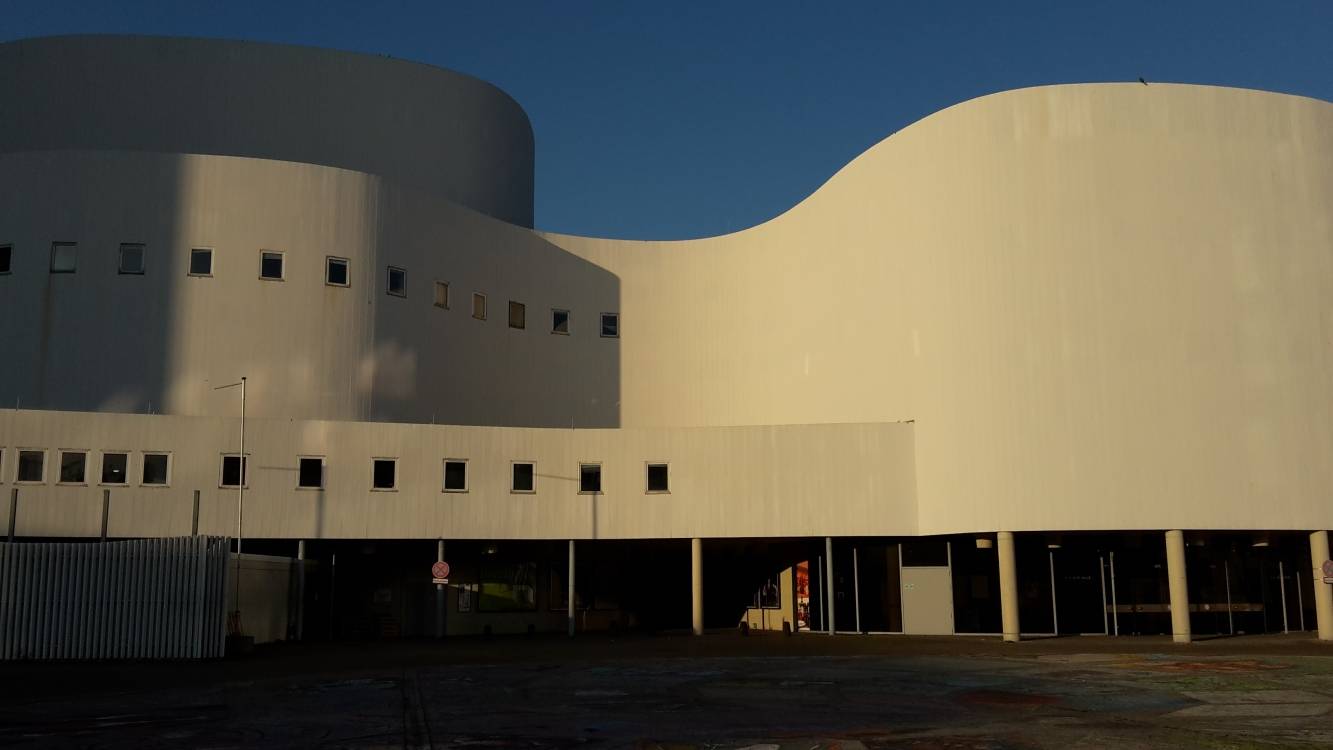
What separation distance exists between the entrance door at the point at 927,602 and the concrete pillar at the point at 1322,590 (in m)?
10.3

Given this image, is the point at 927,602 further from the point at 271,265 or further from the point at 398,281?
the point at 271,265

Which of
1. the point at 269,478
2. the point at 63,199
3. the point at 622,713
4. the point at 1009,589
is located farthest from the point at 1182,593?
the point at 63,199

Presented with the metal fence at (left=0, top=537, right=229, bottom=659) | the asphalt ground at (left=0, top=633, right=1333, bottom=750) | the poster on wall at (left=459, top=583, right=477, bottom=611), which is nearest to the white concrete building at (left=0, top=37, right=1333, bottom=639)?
the poster on wall at (left=459, top=583, right=477, bottom=611)

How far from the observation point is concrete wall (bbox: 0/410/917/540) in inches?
1495

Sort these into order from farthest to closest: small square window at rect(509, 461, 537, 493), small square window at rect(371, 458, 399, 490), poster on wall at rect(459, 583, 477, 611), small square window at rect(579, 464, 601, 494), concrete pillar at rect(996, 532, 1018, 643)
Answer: poster on wall at rect(459, 583, 477, 611) < small square window at rect(579, 464, 601, 494) < small square window at rect(509, 461, 537, 493) < small square window at rect(371, 458, 399, 490) < concrete pillar at rect(996, 532, 1018, 643)

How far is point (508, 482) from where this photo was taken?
40.8 metres

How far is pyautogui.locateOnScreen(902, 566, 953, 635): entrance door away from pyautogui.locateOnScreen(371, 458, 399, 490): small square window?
644 inches

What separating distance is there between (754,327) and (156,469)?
21.8m

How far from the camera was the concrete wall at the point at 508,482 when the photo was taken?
37969 millimetres

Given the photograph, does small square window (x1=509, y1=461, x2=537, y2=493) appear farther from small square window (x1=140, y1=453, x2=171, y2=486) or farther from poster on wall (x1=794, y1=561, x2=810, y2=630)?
poster on wall (x1=794, y1=561, x2=810, y2=630)

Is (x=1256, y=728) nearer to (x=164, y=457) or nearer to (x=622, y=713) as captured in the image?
(x=622, y=713)

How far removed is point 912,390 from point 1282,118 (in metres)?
13.5

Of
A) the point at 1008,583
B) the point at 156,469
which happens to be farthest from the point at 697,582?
the point at 156,469

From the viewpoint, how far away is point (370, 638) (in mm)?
42656
